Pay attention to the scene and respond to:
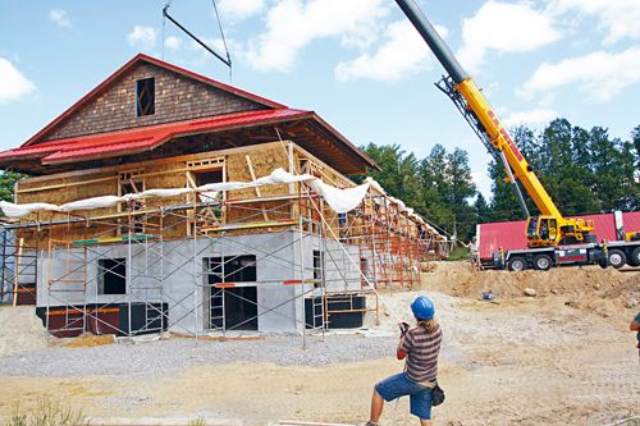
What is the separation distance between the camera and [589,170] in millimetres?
53906

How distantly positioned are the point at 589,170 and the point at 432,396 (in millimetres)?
57173

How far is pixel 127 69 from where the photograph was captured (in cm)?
A: 1806

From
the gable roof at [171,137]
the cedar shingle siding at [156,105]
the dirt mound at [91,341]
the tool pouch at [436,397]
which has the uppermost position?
the cedar shingle siding at [156,105]

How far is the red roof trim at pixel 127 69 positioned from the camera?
16.0 m

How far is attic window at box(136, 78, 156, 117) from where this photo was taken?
709 inches

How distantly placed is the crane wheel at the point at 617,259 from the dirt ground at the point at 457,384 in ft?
25.9

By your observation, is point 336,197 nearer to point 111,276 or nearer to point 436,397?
point 436,397

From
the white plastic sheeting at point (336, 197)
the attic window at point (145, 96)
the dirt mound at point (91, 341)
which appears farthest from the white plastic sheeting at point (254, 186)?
the attic window at point (145, 96)

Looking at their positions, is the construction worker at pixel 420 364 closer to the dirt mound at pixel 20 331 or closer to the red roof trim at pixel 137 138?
the red roof trim at pixel 137 138

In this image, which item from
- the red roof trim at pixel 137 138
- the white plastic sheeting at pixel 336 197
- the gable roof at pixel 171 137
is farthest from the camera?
the gable roof at pixel 171 137

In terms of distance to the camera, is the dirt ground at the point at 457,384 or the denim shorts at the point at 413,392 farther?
the dirt ground at the point at 457,384

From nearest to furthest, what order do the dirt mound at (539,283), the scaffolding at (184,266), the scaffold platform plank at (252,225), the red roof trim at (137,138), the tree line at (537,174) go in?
1. the scaffold platform plank at (252,225)
2. the scaffolding at (184,266)
3. the red roof trim at (137,138)
4. the dirt mound at (539,283)
5. the tree line at (537,174)

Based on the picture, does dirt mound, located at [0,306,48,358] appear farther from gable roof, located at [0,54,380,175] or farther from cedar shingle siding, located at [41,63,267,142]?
cedar shingle siding, located at [41,63,267,142]

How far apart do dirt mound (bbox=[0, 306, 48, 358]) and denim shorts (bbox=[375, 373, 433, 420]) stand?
11.8 m
